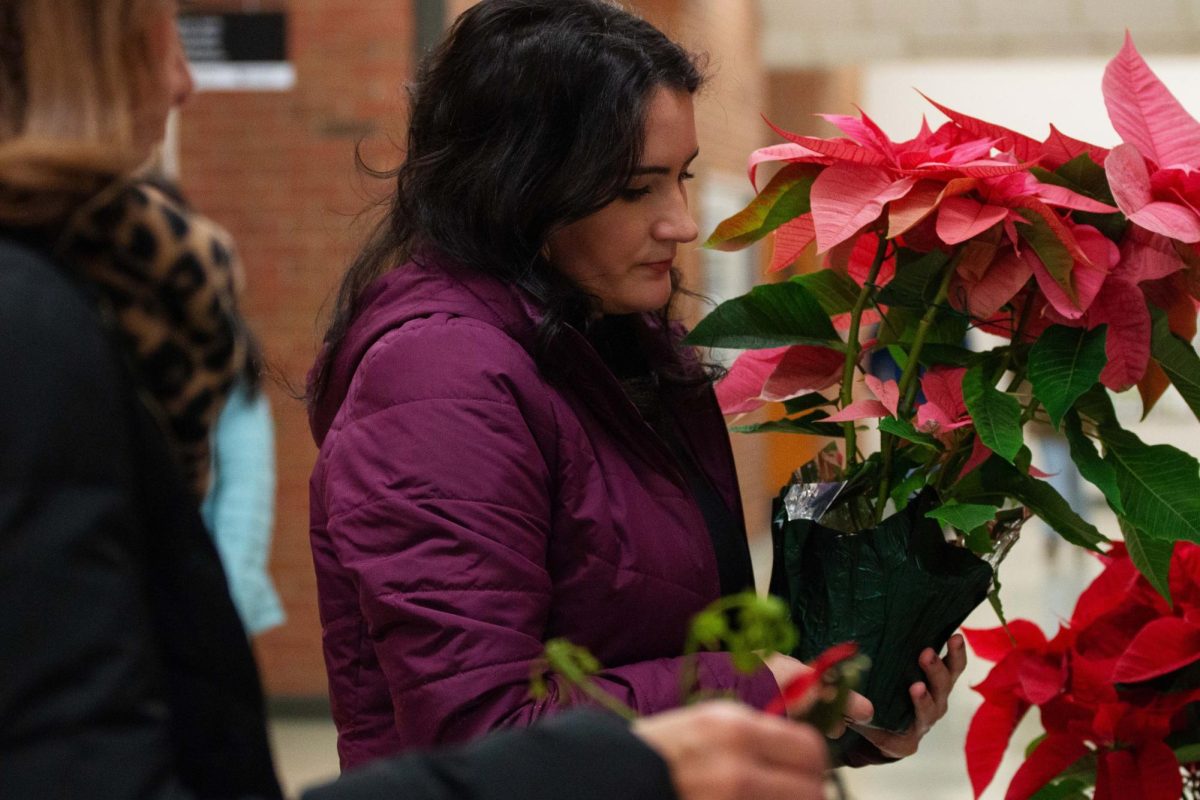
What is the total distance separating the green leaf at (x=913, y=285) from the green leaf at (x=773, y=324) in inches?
2.9

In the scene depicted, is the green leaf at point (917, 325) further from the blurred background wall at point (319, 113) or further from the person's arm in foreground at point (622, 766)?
the blurred background wall at point (319, 113)

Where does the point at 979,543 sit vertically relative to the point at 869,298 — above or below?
below

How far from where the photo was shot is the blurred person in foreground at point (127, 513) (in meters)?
0.60

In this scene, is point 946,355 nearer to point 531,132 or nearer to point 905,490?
point 905,490

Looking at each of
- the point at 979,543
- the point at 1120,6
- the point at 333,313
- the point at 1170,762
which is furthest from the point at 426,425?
the point at 1120,6

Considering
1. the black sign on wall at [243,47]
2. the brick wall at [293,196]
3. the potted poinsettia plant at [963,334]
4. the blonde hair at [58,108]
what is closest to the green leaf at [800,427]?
the potted poinsettia plant at [963,334]

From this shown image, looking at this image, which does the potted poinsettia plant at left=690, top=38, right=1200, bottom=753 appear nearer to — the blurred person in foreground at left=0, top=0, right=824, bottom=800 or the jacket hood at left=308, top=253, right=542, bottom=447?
the jacket hood at left=308, top=253, right=542, bottom=447

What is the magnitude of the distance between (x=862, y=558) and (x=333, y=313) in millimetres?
602

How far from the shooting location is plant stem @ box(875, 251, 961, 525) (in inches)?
48.4

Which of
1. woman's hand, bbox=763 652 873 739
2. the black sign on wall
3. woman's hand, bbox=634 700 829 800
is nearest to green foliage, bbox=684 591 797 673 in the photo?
woman's hand, bbox=634 700 829 800

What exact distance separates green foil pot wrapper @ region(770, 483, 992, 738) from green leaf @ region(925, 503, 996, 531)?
4 cm

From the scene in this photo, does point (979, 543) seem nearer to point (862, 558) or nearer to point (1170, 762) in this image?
point (862, 558)

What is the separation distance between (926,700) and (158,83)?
85cm

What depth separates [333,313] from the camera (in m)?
1.46
